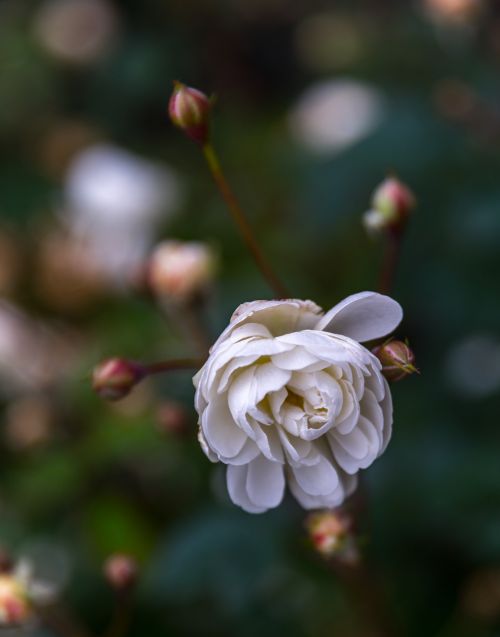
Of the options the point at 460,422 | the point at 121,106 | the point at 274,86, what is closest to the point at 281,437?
the point at 460,422

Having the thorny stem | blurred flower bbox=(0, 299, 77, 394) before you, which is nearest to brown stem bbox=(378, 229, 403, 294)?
the thorny stem

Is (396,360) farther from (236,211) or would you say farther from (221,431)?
(236,211)

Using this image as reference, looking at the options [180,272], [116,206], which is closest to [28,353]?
[116,206]

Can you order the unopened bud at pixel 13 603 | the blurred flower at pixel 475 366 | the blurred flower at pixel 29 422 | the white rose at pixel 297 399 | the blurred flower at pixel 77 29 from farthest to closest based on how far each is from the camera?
the blurred flower at pixel 77 29 → the blurred flower at pixel 29 422 → the blurred flower at pixel 475 366 → the unopened bud at pixel 13 603 → the white rose at pixel 297 399

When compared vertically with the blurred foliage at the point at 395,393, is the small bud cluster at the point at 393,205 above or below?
above

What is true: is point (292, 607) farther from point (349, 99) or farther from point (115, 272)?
point (349, 99)

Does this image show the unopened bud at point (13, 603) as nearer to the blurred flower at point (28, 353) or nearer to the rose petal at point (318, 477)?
the rose petal at point (318, 477)

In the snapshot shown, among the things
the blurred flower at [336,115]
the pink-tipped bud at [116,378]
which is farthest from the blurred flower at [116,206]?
the pink-tipped bud at [116,378]
